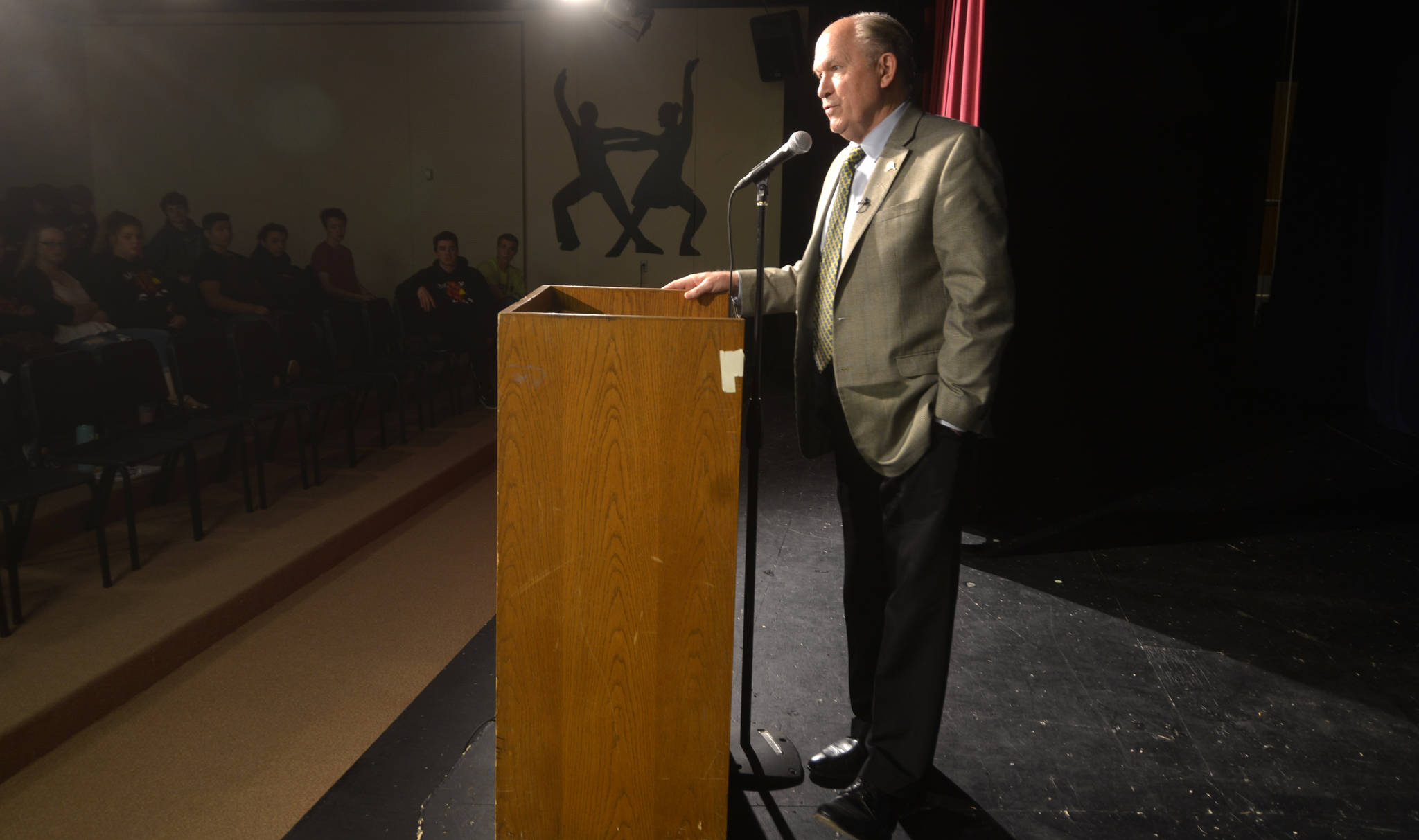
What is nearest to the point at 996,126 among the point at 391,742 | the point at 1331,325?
the point at 391,742

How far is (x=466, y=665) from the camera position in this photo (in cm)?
237

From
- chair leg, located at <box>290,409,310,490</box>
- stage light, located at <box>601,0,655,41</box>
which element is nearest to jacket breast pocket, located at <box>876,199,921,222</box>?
chair leg, located at <box>290,409,310,490</box>

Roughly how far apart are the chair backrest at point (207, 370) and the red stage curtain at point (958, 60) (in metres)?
3.03

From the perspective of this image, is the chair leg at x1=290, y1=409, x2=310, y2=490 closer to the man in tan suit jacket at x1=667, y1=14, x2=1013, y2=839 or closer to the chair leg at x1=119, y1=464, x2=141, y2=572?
the chair leg at x1=119, y1=464, x2=141, y2=572

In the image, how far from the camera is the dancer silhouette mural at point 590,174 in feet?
24.8

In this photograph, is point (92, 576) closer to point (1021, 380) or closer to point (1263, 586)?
point (1021, 380)

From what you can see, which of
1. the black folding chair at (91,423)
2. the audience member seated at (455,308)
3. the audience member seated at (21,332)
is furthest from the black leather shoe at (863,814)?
the audience member seated at (455,308)

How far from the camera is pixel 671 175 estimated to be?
7547mm

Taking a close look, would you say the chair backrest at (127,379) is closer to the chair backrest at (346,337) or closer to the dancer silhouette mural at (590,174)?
the chair backrest at (346,337)

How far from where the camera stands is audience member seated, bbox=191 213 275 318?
5.54m

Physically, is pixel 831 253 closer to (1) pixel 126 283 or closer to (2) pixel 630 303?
(2) pixel 630 303

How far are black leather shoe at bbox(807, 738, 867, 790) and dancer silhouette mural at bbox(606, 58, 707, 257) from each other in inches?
243

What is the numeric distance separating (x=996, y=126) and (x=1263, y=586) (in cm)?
176

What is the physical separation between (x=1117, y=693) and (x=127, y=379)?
3.38 metres
